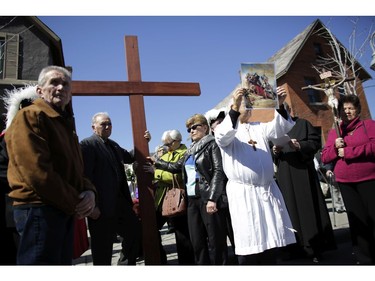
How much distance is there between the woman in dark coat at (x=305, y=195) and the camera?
3871 mm

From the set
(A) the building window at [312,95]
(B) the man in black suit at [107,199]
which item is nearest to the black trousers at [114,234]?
(B) the man in black suit at [107,199]

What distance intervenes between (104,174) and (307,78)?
65.1ft

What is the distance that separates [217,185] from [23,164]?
75.6 inches

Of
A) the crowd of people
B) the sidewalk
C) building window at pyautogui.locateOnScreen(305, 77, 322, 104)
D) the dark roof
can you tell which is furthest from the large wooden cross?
building window at pyautogui.locateOnScreen(305, 77, 322, 104)

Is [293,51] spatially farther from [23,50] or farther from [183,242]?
[183,242]

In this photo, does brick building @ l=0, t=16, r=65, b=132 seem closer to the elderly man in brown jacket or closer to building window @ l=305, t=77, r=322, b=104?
the elderly man in brown jacket

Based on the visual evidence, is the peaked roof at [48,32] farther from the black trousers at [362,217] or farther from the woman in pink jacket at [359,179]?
the black trousers at [362,217]

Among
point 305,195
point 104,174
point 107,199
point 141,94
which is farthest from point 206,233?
point 141,94

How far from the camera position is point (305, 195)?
159 inches

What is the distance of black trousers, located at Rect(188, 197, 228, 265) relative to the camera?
3.25m

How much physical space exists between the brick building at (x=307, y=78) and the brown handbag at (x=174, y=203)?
52.6ft

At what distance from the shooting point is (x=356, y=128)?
3494mm

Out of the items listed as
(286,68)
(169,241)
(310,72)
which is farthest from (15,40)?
(310,72)

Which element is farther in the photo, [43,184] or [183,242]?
[183,242]
